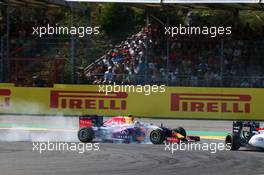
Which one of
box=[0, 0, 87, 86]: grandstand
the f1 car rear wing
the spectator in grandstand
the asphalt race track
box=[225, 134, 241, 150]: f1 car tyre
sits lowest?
the asphalt race track

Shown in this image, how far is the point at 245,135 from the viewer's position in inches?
545

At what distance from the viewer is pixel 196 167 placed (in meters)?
10.8

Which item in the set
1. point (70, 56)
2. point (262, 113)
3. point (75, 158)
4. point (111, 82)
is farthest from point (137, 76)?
point (75, 158)

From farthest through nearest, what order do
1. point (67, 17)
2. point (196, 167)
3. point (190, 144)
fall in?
point (67, 17)
point (190, 144)
point (196, 167)

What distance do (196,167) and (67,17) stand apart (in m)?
24.8

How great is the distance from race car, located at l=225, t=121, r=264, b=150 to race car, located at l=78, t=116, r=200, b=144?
4.08ft

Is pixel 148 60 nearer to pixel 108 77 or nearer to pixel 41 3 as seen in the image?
pixel 108 77

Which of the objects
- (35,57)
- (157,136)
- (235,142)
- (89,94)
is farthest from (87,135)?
(35,57)

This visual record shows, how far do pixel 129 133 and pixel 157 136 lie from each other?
68 centimetres

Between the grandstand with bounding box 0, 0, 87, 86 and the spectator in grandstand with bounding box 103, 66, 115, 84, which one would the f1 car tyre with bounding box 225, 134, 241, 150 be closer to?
the spectator in grandstand with bounding box 103, 66, 115, 84

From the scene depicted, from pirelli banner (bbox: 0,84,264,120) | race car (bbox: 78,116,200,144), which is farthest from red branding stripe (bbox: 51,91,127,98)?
race car (bbox: 78,116,200,144)

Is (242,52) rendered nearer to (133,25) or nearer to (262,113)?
(262,113)

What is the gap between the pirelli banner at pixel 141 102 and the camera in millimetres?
22047

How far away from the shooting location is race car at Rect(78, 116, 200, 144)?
48.2 ft
